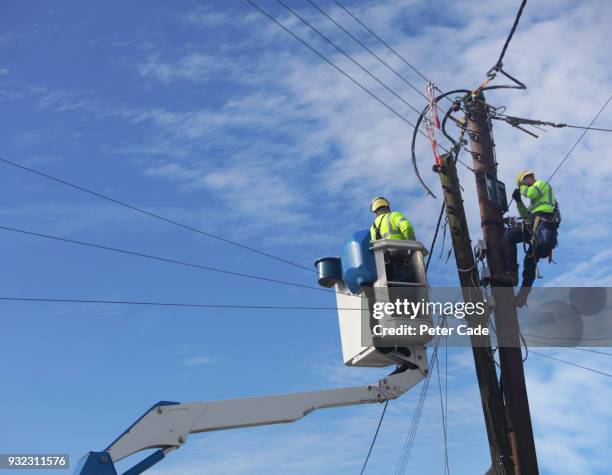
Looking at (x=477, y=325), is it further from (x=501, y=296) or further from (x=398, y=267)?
(x=398, y=267)

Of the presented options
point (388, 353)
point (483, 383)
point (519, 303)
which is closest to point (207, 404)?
point (388, 353)

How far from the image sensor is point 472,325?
10211 mm

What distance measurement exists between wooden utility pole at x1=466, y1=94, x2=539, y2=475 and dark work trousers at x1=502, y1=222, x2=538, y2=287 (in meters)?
0.16

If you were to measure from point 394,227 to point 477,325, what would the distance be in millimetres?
1485

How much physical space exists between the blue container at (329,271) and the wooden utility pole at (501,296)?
1.87 m

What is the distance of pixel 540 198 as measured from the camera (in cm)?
1100

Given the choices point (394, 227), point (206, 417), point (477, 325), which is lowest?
point (206, 417)

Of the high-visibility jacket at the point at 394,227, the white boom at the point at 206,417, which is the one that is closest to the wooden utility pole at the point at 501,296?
the high-visibility jacket at the point at 394,227

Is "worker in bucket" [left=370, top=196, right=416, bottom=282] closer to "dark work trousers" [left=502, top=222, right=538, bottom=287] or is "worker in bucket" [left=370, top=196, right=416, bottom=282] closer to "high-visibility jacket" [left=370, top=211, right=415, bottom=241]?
"high-visibility jacket" [left=370, top=211, right=415, bottom=241]

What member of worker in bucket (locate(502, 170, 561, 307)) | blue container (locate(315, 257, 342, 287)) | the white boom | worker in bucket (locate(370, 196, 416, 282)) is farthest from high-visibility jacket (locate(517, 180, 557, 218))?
the white boom

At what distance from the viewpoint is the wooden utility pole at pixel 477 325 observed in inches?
380

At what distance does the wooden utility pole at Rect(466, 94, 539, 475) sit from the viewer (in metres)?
9.72

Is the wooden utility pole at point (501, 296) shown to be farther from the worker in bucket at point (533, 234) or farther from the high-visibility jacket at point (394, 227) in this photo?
the high-visibility jacket at point (394, 227)

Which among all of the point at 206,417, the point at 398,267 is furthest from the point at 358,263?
the point at 206,417
